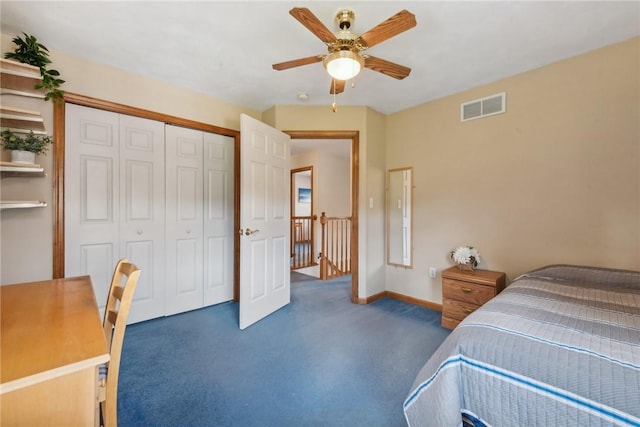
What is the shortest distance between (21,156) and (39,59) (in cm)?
73

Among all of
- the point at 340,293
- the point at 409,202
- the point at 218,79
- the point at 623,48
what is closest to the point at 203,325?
the point at 340,293

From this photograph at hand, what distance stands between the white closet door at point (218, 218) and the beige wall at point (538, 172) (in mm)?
2196

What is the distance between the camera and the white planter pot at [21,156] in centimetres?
181

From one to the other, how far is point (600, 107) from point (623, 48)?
Answer: 0.41 metres

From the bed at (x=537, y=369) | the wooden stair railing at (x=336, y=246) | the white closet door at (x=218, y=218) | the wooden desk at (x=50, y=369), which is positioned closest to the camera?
the wooden desk at (x=50, y=369)

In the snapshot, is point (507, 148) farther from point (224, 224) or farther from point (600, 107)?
point (224, 224)

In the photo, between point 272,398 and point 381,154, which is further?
point 381,154

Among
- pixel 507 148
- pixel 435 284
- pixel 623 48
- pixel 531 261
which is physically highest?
pixel 623 48

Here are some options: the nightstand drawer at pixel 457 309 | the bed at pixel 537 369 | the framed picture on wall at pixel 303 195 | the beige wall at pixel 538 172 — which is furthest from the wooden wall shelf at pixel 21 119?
the framed picture on wall at pixel 303 195

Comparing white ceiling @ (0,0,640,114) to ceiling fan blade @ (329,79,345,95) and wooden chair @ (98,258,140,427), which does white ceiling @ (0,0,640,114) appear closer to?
ceiling fan blade @ (329,79,345,95)

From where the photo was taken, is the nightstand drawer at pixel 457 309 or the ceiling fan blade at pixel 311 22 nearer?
the ceiling fan blade at pixel 311 22

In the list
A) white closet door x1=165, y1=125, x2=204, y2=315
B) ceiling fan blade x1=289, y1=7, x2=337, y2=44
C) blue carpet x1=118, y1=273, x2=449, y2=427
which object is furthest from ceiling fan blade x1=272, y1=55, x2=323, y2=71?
blue carpet x1=118, y1=273, x2=449, y2=427

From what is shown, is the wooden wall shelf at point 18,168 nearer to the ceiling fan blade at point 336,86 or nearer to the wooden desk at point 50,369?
the wooden desk at point 50,369

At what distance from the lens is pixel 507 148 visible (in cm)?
251
